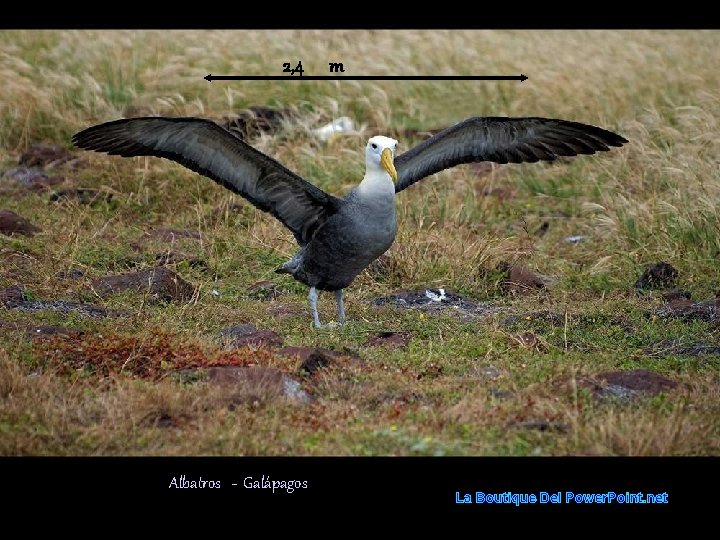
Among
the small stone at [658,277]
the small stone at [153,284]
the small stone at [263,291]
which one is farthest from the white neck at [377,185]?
the small stone at [658,277]

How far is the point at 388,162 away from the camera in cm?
665

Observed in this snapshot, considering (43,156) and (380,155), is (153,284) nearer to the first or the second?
(380,155)

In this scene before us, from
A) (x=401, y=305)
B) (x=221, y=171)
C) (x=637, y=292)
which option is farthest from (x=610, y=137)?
(x=221, y=171)

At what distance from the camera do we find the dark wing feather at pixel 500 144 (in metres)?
7.06

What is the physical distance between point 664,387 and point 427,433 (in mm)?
1296

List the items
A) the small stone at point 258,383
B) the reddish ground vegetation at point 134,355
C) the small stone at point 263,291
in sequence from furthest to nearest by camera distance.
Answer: the small stone at point 263,291 < the reddish ground vegetation at point 134,355 < the small stone at point 258,383

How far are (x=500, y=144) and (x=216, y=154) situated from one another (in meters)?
1.78

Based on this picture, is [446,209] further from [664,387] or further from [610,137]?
[664,387]

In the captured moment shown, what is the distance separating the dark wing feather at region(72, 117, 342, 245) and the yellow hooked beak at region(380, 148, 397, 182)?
387 millimetres

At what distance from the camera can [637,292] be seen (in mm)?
7660

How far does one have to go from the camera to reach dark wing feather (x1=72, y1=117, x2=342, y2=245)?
6.54 m

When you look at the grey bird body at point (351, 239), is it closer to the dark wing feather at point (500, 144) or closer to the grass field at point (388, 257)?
the grass field at point (388, 257)

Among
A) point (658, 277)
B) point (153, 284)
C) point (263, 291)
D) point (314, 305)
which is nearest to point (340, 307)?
point (314, 305)

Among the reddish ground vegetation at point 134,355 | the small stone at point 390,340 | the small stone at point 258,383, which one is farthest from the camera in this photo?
the small stone at point 390,340
